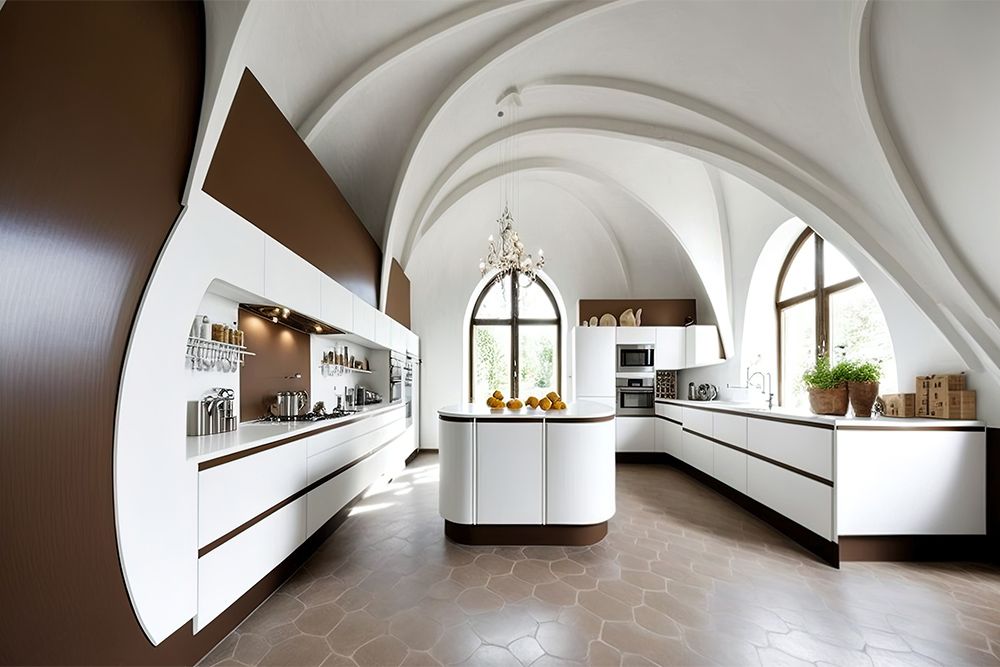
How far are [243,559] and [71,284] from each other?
1.57 meters

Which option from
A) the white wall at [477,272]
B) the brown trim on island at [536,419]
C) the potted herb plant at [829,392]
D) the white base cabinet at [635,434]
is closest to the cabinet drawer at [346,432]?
the brown trim on island at [536,419]

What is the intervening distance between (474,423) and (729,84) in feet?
10.9

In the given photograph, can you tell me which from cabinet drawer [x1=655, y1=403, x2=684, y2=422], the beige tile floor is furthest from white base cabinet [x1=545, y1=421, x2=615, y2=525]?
cabinet drawer [x1=655, y1=403, x2=684, y2=422]

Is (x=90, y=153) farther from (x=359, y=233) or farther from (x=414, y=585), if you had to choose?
(x=359, y=233)

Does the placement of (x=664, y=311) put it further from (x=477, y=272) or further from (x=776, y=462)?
(x=776, y=462)

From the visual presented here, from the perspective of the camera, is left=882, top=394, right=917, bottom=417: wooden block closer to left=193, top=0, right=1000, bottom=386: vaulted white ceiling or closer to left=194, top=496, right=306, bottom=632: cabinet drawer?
left=193, top=0, right=1000, bottom=386: vaulted white ceiling

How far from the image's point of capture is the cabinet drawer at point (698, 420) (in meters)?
5.40

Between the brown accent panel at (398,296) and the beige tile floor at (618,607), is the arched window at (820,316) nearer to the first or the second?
the beige tile floor at (618,607)

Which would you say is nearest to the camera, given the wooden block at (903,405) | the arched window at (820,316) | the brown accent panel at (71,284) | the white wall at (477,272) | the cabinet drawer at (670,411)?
the brown accent panel at (71,284)

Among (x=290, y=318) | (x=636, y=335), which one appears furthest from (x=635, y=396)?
(x=290, y=318)

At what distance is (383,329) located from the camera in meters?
5.53

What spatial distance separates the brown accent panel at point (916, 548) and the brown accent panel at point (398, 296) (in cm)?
510

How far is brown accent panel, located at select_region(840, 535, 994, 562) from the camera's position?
127 inches

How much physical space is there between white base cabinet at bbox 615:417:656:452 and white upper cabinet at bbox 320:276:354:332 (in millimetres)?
4569
